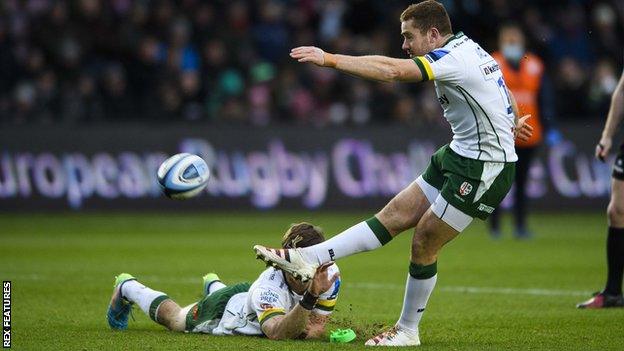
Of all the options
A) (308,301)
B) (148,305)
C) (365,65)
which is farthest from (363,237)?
(148,305)

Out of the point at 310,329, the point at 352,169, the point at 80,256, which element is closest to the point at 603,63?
the point at 352,169

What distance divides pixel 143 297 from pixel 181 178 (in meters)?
0.95

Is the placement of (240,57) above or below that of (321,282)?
above

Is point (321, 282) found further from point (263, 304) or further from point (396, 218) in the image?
point (396, 218)

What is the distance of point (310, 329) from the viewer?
7145 mm

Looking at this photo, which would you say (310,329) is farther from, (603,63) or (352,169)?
(603,63)

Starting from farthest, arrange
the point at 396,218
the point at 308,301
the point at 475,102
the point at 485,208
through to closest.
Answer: the point at 396,218, the point at 485,208, the point at 475,102, the point at 308,301

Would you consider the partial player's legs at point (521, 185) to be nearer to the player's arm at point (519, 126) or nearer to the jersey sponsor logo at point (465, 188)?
the player's arm at point (519, 126)

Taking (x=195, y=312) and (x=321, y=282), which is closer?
(x=321, y=282)

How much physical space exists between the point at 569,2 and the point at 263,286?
702 inches

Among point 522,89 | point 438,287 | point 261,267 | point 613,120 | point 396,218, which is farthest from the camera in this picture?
point 522,89

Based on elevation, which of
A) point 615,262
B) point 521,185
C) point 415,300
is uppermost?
point 415,300

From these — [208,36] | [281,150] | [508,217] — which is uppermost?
[208,36]

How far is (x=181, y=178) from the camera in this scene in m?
7.30
